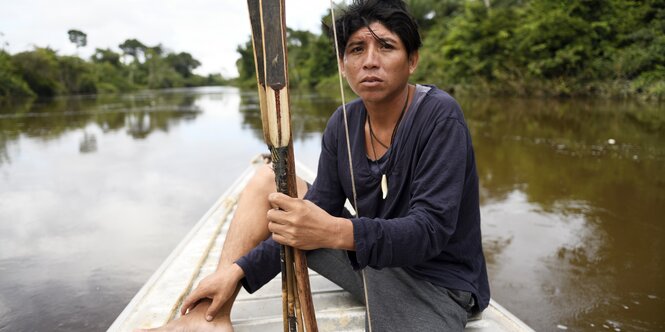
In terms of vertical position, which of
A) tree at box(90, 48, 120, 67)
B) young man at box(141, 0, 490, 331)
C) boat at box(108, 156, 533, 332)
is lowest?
boat at box(108, 156, 533, 332)

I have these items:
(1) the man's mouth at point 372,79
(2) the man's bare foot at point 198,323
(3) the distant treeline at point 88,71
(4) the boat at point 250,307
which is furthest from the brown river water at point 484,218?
(3) the distant treeline at point 88,71

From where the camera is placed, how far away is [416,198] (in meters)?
1.17

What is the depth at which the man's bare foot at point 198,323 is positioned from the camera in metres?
1.46

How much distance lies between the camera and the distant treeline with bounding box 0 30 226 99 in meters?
30.8

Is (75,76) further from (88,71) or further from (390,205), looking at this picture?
(390,205)

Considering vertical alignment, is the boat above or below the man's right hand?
below

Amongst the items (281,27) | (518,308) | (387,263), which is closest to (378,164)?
(387,263)

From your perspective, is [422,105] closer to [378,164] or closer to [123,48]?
[378,164]

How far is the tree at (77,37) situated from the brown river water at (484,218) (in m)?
58.7

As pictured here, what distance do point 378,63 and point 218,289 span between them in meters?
0.89

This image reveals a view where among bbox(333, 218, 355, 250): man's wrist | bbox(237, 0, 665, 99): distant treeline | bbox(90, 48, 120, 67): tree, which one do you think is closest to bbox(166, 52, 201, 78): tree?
bbox(90, 48, 120, 67): tree

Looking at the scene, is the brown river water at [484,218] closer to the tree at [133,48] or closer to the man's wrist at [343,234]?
the man's wrist at [343,234]

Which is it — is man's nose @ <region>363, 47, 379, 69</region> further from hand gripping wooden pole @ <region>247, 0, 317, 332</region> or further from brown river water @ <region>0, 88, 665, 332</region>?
brown river water @ <region>0, 88, 665, 332</region>

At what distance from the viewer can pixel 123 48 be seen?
82625 millimetres
